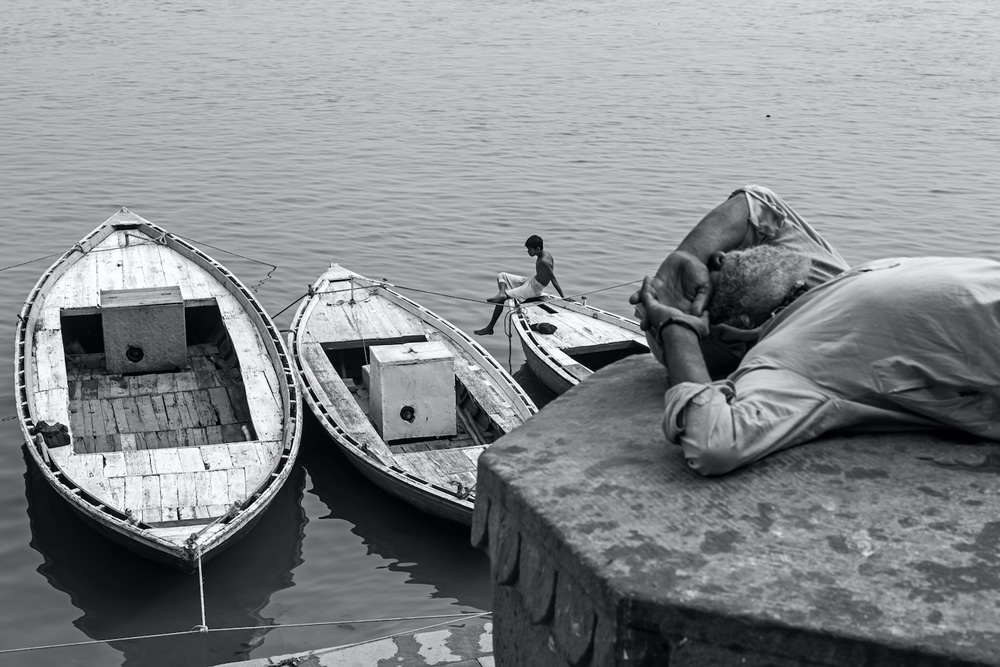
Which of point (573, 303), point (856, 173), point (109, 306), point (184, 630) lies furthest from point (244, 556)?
point (856, 173)

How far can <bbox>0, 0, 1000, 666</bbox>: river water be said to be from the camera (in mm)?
8875

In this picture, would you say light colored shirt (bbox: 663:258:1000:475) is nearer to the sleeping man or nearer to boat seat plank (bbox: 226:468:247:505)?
the sleeping man

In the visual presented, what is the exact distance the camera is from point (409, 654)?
212 inches

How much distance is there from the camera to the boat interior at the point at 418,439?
10469 mm

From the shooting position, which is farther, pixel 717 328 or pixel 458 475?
pixel 458 475

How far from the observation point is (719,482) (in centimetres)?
290

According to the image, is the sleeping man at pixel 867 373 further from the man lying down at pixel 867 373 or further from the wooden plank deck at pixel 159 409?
the wooden plank deck at pixel 159 409

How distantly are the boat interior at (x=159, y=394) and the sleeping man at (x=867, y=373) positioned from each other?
298 inches

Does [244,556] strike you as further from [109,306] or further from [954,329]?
[954,329]

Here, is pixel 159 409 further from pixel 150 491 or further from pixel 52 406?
pixel 150 491

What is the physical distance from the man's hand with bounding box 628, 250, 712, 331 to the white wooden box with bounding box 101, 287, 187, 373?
328 inches

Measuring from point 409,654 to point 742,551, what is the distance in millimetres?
3103

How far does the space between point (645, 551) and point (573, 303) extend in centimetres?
1160

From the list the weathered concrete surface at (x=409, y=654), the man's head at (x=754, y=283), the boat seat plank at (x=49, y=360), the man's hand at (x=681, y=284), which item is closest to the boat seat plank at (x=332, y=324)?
the boat seat plank at (x=49, y=360)
